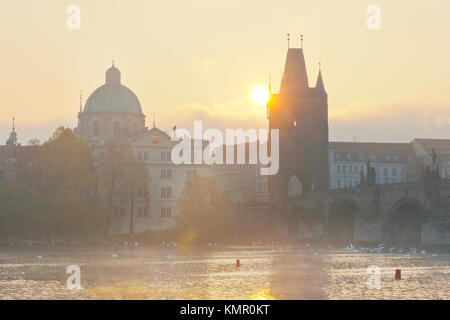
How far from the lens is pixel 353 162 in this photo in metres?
145

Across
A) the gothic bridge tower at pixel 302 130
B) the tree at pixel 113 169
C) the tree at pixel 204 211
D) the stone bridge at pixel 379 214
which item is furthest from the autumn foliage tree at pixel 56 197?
the gothic bridge tower at pixel 302 130

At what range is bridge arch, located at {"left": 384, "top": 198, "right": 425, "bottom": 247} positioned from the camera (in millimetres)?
79250

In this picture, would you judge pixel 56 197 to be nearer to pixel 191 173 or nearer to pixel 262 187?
pixel 191 173

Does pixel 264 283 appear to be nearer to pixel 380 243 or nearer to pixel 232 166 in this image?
pixel 380 243

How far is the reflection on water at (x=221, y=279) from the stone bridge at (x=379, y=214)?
77.4 feet

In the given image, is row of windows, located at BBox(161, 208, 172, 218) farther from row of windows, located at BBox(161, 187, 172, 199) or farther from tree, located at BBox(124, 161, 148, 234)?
tree, located at BBox(124, 161, 148, 234)

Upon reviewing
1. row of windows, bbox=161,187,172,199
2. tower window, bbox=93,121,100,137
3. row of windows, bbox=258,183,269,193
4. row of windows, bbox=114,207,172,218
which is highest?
tower window, bbox=93,121,100,137

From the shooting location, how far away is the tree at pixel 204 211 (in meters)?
88.6

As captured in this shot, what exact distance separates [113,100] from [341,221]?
3863 cm

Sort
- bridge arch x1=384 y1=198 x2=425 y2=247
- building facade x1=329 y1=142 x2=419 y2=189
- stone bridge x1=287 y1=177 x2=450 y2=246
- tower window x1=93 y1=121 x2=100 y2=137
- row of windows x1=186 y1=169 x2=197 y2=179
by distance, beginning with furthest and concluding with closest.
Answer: building facade x1=329 y1=142 x2=419 y2=189
tower window x1=93 y1=121 x2=100 y2=137
row of windows x1=186 y1=169 x2=197 y2=179
bridge arch x1=384 y1=198 x2=425 y2=247
stone bridge x1=287 y1=177 x2=450 y2=246

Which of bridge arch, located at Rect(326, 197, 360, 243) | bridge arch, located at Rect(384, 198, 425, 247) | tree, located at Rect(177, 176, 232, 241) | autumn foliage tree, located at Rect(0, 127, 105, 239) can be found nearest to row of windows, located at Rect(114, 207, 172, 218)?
tree, located at Rect(177, 176, 232, 241)

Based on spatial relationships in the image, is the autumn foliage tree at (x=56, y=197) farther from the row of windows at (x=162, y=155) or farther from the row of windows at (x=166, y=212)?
the row of windows at (x=166, y=212)

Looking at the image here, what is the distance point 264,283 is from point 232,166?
4479 inches

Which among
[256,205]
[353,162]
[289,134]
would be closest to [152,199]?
[256,205]
